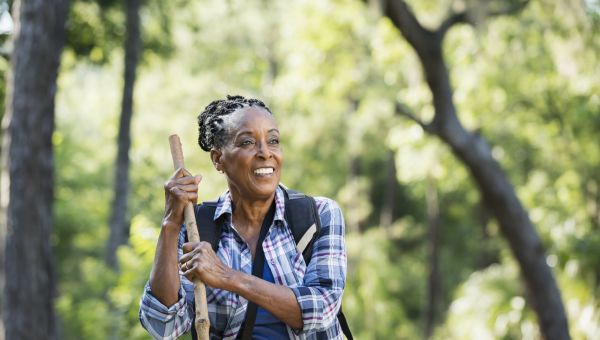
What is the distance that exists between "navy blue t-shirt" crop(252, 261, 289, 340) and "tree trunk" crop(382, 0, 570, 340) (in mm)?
8368

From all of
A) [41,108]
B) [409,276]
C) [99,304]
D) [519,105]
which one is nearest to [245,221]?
[41,108]

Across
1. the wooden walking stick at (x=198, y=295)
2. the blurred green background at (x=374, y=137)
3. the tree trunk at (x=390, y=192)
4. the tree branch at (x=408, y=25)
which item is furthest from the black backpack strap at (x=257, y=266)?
the tree trunk at (x=390, y=192)

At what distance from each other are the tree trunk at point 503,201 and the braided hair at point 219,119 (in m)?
8.06

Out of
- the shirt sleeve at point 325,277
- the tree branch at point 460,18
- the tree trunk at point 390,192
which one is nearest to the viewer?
the shirt sleeve at point 325,277

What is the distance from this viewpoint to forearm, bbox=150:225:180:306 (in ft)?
10.7

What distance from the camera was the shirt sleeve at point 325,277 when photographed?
3.24 m

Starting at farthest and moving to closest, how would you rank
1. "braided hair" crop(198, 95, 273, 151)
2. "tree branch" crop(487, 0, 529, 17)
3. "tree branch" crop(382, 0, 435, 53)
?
"tree branch" crop(487, 0, 529, 17), "tree branch" crop(382, 0, 435, 53), "braided hair" crop(198, 95, 273, 151)

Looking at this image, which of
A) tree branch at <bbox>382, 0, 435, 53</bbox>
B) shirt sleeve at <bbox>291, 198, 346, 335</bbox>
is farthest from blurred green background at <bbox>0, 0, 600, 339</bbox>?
shirt sleeve at <bbox>291, 198, 346, 335</bbox>

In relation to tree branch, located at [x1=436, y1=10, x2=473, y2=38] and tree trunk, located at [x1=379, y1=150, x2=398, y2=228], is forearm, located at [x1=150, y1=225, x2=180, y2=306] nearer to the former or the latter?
tree branch, located at [x1=436, y1=10, x2=473, y2=38]

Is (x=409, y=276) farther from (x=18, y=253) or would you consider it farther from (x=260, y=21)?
(x=18, y=253)

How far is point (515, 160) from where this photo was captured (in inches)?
985

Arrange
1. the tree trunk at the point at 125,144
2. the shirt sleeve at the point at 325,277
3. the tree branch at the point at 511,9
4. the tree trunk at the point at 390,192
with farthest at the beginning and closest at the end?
the tree trunk at the point at 390,192 < the tree trunk at the point at 125,144 < the tree branch at the point at 511,9 < the shirt sleeve at the point at 325,277

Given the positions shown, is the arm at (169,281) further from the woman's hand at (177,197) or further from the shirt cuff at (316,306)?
the shirt cuff at (316,306)

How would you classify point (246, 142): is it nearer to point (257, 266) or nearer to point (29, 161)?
point (257, 266)
